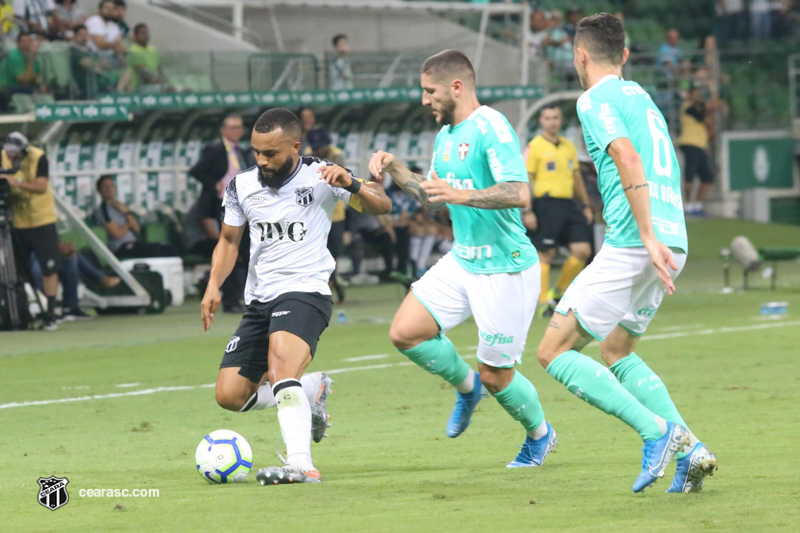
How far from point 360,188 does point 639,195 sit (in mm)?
1707

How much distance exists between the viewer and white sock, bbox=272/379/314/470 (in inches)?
267

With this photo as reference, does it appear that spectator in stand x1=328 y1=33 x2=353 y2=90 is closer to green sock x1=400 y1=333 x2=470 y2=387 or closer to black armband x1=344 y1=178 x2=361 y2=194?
green sock x1=400 y1=333 x2=470 y2=387

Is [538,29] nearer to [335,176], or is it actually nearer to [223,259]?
[223,259]

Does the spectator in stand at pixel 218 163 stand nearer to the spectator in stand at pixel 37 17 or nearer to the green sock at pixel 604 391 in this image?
the spectator in stand at pixel 37 17

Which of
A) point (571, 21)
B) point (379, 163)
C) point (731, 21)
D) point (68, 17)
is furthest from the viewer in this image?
point (731, 21)

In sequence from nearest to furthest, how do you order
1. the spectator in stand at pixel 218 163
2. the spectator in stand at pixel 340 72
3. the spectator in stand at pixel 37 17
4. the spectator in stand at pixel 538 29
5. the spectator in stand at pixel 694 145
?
the spectator in stand at pixel 218 163
the spectator in stand at pixel 37 17
the spectator in stand at pixel 340 72
the spectator in stand at pixel 538 29
the spectator in stand at pixel 694 145

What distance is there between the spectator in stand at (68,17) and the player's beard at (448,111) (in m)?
13.1

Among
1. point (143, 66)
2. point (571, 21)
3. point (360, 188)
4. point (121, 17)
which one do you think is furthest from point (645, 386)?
point (571, 21)

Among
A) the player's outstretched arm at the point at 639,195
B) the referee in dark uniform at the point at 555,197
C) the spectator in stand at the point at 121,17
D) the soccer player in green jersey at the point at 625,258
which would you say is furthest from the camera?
the spectator in stand at the point at 121,17

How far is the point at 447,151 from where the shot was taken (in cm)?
735

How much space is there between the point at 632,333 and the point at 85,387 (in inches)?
235

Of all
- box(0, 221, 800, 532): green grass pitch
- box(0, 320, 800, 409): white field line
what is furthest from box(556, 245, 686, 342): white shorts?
box(0, 320, 800, 409): white field line

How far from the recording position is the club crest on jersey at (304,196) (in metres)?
7.42

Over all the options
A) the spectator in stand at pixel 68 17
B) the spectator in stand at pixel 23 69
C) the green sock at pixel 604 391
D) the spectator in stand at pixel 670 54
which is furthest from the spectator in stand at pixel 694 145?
the green sock at pixel 604 391
